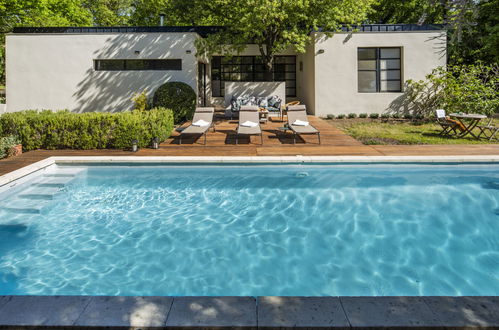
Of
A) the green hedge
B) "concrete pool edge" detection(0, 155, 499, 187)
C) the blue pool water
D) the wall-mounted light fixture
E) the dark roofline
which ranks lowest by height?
the blue pool water

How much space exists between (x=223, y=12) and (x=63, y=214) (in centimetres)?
1349

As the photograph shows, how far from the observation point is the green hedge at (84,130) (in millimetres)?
11438

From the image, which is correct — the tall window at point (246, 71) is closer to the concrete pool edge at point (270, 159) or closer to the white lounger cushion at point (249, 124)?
the white lounger cushion at point (249, 124)

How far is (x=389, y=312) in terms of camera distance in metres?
3.23

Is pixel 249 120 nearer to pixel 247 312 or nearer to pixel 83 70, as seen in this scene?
pixel 83 70

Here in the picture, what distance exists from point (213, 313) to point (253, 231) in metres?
3.41

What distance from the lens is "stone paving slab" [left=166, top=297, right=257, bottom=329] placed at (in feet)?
10.2

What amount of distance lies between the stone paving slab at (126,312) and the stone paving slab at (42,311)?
0.30 ft

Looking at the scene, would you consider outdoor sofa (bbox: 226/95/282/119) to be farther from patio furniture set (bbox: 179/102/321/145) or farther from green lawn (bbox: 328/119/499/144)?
patio furniture set (bbox: 179/102/321/145)

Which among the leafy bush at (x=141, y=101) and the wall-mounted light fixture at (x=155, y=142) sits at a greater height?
the leafy bush at (x=141, y=101)

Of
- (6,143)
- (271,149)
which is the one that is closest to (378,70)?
(271,149)

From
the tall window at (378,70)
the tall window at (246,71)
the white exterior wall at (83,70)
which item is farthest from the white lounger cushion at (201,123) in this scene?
the tall window at (246,71)

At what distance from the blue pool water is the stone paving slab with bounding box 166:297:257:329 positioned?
148 centimetres

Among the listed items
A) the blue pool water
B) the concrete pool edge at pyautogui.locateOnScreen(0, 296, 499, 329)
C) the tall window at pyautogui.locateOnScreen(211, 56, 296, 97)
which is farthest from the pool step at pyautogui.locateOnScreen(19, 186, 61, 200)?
the tall window at pyautogui.locateOnScreen(211, 56, 296, 97)
